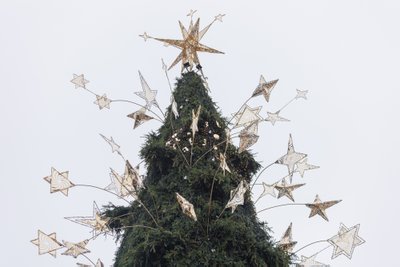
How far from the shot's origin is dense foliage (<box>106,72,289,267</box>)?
7629 millimetres

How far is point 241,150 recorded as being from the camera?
884 cm

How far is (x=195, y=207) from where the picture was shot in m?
8.34

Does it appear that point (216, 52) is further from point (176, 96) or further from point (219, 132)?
point (219, 132)

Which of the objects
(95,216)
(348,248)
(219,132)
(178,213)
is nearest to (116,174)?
(95,216)

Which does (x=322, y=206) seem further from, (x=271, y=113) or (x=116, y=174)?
(x=116, y=174)

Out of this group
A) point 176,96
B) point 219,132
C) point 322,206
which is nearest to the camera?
point 322,206

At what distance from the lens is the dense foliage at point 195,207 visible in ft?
25.0

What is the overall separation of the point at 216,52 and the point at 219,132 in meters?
2.43

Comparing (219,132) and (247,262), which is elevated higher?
(219,132)

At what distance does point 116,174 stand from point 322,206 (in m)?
3.14

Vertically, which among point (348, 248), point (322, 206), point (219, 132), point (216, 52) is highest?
point (216, 52)

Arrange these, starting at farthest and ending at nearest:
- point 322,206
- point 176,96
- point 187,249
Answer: point 176,96 < point 322,206 < point 187,249

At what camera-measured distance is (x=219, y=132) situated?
32.2 feet

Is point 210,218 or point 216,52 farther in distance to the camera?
point 216,52
